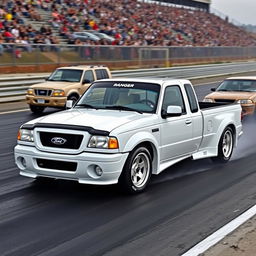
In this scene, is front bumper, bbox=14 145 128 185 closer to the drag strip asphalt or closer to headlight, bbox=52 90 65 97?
the drag strip asphalt

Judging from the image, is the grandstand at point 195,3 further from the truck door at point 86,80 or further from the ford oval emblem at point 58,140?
the ford oval emblem at point 58,140

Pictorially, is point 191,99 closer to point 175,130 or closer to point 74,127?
point 175,130

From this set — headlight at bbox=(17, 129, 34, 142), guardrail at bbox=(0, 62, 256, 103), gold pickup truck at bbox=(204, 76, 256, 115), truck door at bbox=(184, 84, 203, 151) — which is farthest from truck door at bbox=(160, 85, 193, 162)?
guardrail at bbox=(0, 62, 256, 103)

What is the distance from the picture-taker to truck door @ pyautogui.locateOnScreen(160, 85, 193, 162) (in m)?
7.54

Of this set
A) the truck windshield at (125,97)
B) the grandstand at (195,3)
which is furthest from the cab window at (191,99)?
the grandstand at (195,3)

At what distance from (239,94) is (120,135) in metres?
9.51

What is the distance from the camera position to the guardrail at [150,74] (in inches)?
760

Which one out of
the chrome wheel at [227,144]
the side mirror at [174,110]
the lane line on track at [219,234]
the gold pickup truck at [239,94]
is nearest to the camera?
the lane line on track at [219,234]

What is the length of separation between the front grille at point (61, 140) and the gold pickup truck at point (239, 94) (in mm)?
8949

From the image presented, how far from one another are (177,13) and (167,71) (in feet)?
87.1

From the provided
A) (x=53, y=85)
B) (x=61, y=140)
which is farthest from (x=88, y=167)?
(x=53, y=85)

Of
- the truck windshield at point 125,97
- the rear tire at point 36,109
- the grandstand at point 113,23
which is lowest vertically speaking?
the rear tire at point 36,109

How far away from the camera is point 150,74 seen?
94.5 feet

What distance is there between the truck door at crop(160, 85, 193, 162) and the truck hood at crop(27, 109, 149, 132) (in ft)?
1.55
